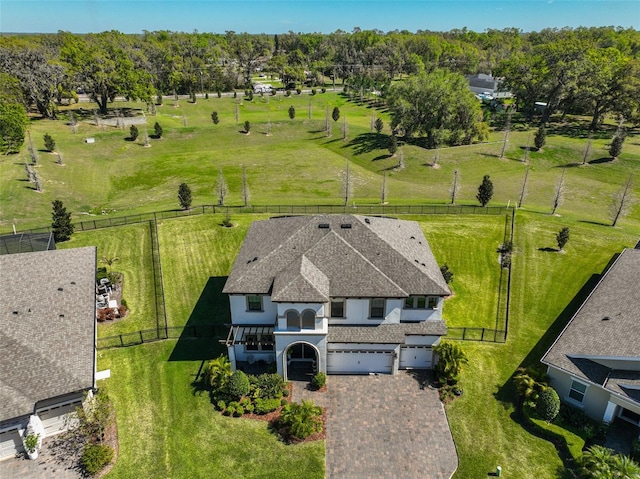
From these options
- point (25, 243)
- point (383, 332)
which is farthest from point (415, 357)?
point (25, 243)

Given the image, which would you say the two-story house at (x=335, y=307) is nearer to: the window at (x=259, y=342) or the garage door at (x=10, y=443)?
the window at (x=259, y=342)

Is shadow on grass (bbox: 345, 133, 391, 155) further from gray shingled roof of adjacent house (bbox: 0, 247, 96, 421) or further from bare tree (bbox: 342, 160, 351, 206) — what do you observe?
gray shingled roof of adjacent house (bbox: 0, 247, 96, 421)

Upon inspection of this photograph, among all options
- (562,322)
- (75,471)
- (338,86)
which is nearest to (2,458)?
(75,471)

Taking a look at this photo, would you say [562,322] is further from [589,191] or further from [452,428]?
[589,191]

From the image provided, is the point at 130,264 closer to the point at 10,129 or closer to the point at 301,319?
the point at 301,319

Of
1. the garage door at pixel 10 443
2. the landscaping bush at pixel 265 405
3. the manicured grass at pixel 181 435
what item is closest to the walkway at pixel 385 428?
the landscaping bush at pixel 265 405

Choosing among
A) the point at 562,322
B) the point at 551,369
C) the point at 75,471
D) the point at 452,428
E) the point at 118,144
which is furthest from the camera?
the point at 118,144

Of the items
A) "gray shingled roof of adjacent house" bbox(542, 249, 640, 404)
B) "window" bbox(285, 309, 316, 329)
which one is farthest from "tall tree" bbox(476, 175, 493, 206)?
"window" bbox(285, 309, 316, 329)
